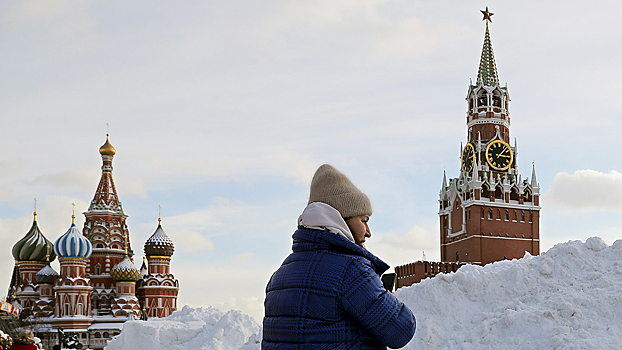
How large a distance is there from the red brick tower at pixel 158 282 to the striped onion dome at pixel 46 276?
635 cm

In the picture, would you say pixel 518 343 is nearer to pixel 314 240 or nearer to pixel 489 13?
pixel 314 240

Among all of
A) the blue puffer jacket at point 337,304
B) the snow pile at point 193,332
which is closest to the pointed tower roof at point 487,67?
the snow pile at point 193,332

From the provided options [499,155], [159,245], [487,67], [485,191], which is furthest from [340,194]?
[487,67]

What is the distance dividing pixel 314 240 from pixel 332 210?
0.15 m

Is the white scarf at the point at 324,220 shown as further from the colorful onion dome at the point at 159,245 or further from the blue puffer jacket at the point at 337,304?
the colorful onion dome at the point at 159,245

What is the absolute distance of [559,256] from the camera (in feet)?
47.1

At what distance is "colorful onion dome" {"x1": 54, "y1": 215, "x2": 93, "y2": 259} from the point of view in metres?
48.5

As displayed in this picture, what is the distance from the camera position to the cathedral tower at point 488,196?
4922 cm

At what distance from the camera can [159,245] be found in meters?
52.0

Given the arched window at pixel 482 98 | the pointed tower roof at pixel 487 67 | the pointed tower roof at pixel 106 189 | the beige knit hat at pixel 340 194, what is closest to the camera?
the beige knit hat at pixel 340 194

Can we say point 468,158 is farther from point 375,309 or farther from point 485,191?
point 375,309

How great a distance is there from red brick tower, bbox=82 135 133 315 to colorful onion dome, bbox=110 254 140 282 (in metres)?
1.17

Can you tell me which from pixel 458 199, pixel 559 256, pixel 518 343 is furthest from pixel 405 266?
pixel 518 343

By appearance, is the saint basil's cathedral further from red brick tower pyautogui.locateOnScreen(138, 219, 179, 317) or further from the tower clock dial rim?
the tower clock dial rim
